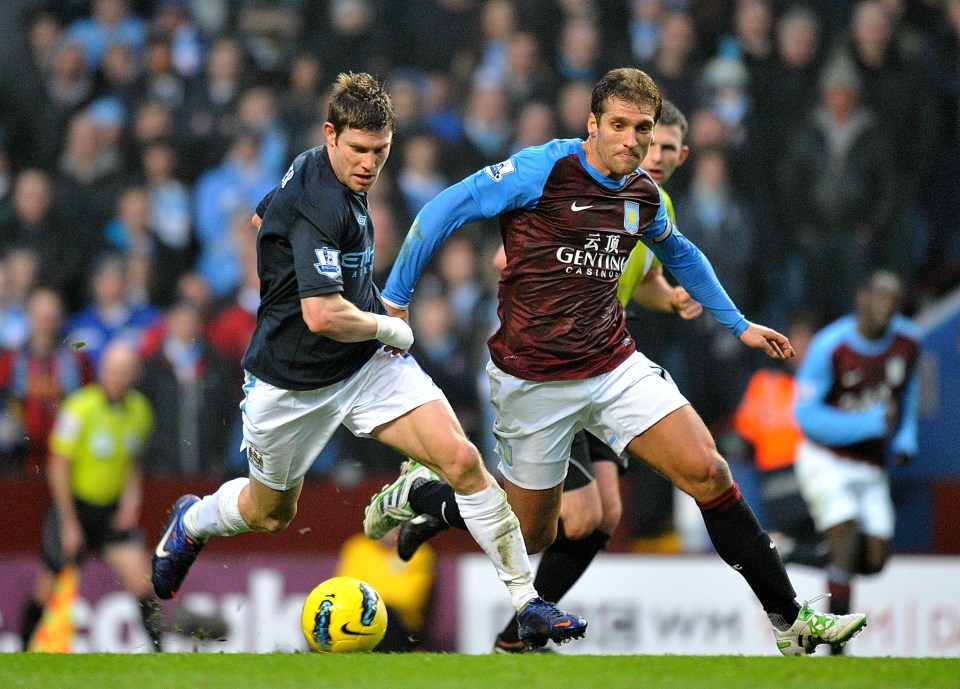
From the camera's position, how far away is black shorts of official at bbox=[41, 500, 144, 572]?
9.80 m

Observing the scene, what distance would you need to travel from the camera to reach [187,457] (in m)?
10.2

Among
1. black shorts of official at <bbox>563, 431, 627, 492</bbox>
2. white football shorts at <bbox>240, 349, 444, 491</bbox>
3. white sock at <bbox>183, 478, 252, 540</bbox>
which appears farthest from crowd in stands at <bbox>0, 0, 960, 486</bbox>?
white football shorts at <bbox>240, 349, 444, 491</bbox>

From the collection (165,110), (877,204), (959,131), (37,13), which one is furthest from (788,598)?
(37,13)

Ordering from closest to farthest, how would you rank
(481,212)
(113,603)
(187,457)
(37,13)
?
(481,212), (113,603), (187,457), (37,13)

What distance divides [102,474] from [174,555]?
3.94 m

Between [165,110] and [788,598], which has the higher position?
[165,110]

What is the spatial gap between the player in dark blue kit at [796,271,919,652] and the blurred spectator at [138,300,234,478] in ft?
13.4

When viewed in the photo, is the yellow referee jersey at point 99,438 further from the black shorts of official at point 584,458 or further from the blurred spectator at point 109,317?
the black shorts of official at point 584,458

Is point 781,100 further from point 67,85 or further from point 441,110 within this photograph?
point 67,85

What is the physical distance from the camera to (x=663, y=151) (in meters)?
6.60

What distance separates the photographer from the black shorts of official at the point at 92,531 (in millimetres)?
9797

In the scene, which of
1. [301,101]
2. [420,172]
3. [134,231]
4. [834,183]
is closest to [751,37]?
[834,183]

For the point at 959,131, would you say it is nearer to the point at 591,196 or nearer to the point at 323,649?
the point at 591,196

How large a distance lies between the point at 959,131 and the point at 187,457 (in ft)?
22.1
